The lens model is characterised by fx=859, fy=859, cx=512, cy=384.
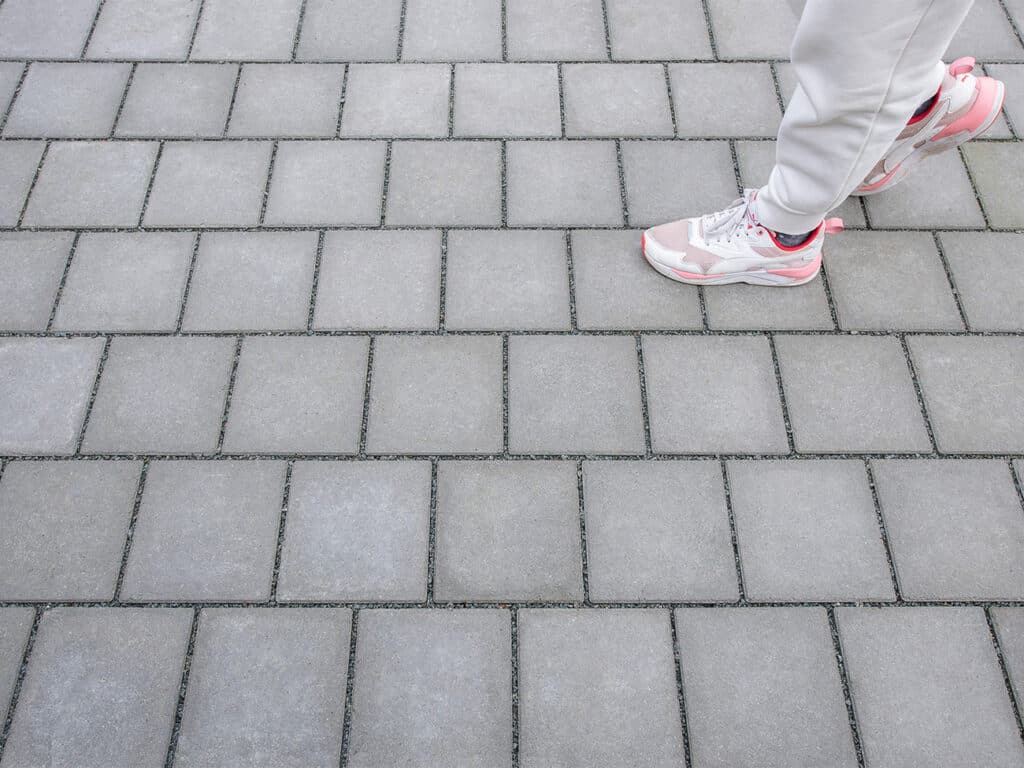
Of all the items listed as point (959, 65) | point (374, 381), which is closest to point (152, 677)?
point (374, 381)

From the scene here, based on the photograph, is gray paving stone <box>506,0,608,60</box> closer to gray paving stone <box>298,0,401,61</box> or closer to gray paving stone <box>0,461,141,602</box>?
gray paving stone <box>298,0,401,61</box>

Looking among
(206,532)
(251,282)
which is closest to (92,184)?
(251,282)

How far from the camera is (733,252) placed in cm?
221

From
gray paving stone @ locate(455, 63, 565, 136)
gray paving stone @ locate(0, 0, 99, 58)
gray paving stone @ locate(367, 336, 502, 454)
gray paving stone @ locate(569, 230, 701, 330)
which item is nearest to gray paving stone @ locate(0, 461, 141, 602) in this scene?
gray paving stone @ locate(367, 336, 502, 454)

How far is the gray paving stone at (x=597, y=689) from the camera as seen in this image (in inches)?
66.0

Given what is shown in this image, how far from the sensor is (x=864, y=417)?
2049mm

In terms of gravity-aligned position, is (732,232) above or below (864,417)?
above

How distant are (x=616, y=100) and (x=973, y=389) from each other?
1282 millimetres

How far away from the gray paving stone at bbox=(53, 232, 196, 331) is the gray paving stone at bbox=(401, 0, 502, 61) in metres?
0.96

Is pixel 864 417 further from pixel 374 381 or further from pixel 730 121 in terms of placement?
pixel 374 381

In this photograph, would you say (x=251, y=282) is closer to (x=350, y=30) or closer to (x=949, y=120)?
(x=350, y=30)

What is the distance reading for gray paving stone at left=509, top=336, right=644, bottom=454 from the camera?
200 cm

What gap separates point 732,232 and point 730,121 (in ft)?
1.68

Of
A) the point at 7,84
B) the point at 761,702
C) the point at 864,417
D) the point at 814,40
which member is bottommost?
the point at 761,702
